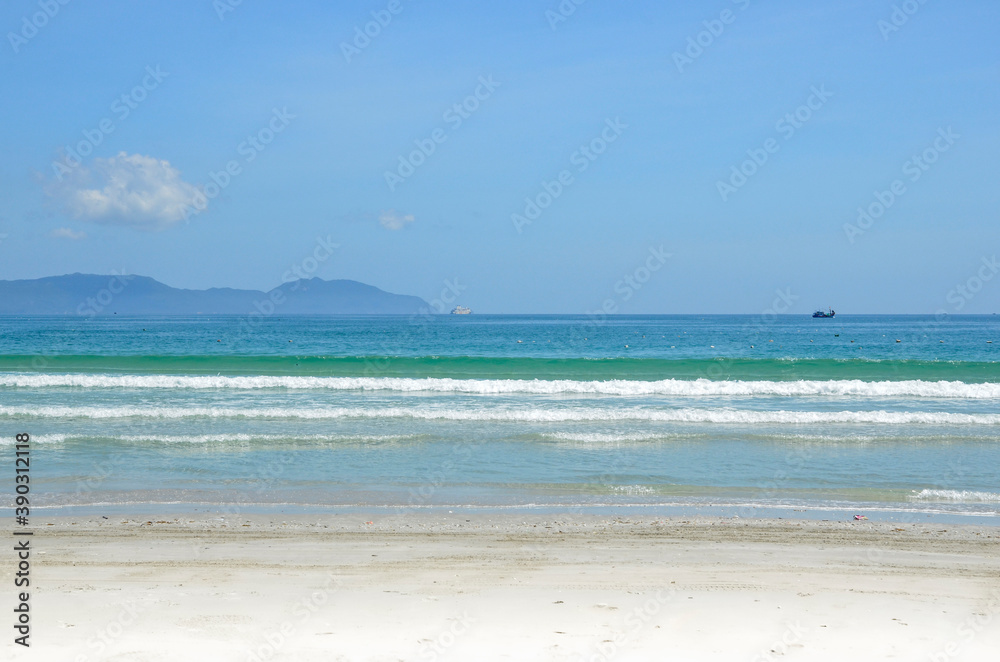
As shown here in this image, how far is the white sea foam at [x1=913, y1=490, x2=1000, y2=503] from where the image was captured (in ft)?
31.4

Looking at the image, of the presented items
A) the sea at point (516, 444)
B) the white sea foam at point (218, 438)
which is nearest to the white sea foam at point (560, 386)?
the sea at point (516, 444)

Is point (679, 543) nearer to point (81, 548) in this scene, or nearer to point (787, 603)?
point (787, 603)

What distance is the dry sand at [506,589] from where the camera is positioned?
4711 mm

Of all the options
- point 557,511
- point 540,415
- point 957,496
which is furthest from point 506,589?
point 540,415

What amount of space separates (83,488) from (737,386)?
17.7 metres

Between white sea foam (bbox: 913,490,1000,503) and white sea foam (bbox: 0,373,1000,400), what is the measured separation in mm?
11489

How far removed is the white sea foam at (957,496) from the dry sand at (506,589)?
1.50m

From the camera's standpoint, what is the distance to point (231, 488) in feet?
33.3

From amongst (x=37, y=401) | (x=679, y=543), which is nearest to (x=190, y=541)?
(x=679, y=543)

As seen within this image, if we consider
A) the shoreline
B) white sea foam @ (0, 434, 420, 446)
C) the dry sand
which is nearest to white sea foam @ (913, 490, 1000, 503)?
the shoreline

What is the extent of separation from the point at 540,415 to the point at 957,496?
8729 mm

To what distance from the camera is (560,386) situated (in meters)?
22.5

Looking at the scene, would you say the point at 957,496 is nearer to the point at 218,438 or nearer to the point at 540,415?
the point at 540,415

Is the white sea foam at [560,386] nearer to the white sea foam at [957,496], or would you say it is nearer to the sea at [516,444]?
the sea at [516,444]
